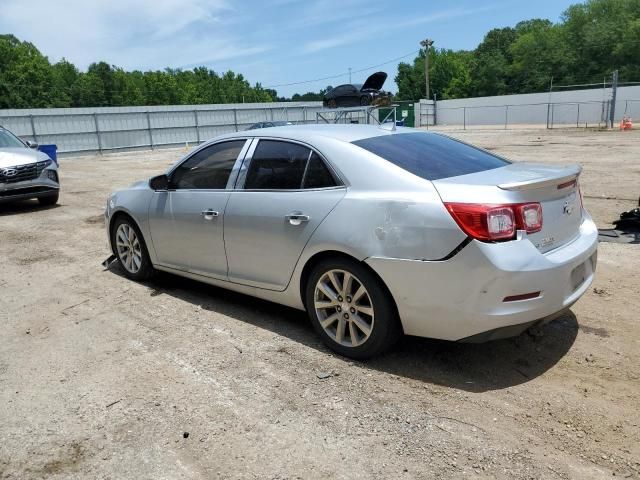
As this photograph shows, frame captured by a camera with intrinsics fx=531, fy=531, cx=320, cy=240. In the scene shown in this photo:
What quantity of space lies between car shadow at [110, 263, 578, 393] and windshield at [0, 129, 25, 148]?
8.48 metres

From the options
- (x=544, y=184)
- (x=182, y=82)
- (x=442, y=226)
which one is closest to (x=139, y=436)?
(x=442, y=226)

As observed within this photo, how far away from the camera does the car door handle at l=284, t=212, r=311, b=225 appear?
3.76 meters

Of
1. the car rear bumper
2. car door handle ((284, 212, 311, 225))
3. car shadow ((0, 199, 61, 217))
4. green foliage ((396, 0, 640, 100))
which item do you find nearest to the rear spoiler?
the car rear bumper

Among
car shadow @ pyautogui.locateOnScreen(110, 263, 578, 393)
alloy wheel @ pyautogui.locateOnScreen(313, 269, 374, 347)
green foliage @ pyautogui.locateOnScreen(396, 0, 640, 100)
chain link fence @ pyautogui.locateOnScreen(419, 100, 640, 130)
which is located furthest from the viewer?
green foliage @ pyautogui.locateOnScreen(396, 0, 640, 100)

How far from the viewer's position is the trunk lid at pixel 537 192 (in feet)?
10.2

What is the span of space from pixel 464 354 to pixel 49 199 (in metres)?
10.1

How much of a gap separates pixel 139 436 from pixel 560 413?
2.34 metres

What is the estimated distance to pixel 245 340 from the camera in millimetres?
4102

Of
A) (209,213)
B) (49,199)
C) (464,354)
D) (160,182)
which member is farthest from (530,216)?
(49,199)

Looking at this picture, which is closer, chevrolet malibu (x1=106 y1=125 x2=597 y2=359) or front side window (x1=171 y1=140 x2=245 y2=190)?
chevrolet malibu (x1=106 y1=125 x2=597 y2=359)

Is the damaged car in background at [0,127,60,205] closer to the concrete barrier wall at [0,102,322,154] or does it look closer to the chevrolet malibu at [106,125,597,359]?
the chevrolet malibu at [106,125,597,359]

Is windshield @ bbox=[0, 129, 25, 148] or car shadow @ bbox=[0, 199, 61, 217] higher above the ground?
windshield @ bbox=[0, 129, 25, 148]

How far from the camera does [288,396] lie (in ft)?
10.7

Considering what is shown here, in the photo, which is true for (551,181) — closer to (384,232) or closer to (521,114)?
(384,232)
